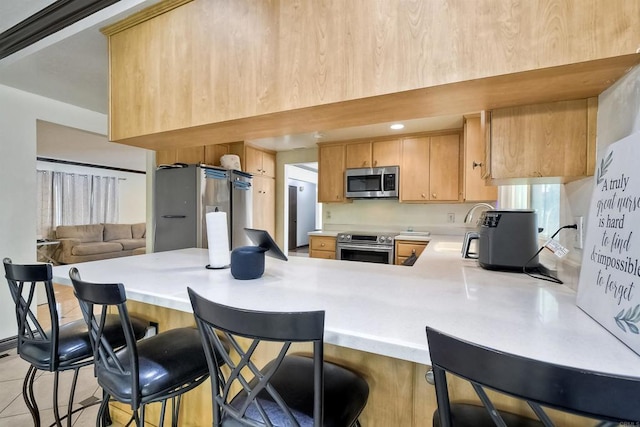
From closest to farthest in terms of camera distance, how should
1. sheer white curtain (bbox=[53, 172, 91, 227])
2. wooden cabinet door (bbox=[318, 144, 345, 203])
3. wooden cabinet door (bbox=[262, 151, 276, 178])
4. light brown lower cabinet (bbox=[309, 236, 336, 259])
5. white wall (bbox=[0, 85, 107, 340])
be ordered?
white wall (bbox=[0, 85, 107, 340]) → light brown lower cabinet (bbox=[309, 236, 336, 259]) → wooden cabinet door (bbox=[318, 144, 345, 203]) → wooden cabinet door (bbox=[262, 151, 276, 178]) → sheer white curtain (bbox=[53, 172, 91, 227])

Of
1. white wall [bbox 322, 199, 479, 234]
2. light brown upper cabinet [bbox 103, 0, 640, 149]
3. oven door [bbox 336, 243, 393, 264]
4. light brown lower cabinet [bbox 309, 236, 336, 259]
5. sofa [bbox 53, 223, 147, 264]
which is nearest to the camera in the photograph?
light brown upper cabinet [bbox 103, 0, 640, 149]

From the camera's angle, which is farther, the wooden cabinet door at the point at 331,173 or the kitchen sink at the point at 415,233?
the wooden cabinet door at the point at 331,173

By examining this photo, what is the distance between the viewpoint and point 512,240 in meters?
1.47

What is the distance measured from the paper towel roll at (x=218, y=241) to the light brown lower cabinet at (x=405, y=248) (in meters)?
2.55

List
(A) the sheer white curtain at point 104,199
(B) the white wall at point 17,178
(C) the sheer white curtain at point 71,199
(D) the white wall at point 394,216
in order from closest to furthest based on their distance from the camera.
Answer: (B) the white wall at point 17,178 < (D) the white wall at point 394,216 < (C) the sheer white curtain at point 71,199 < (A) the sheer white curtain at point 104,199

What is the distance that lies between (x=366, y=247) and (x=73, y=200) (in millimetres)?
7225

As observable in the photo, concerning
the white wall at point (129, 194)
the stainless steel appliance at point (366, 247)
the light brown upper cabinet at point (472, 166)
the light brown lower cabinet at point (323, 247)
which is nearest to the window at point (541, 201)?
the light brown upper cabinet at point (472, 166)

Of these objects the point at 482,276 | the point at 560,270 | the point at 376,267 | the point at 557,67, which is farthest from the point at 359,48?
the point at 560,270

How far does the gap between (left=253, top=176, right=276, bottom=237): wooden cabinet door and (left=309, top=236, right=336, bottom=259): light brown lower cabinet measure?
96 centimetres

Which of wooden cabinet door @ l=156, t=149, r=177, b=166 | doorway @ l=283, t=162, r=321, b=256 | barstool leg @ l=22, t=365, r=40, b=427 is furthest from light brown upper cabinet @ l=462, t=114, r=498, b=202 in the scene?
doorway @ l=283, t=162, r=321, b=256

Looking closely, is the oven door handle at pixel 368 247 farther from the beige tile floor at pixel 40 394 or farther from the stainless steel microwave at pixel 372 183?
the beige tile floor at pixel 40 394

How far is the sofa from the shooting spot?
6.12 m

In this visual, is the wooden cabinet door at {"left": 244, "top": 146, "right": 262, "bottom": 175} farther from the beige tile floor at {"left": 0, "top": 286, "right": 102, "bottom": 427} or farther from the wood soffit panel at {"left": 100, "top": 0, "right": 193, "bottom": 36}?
the beige tile floor at {"left": 0, "top": 286, "right": 102, "bottom": 427}

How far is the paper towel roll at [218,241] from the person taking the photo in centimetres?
146
